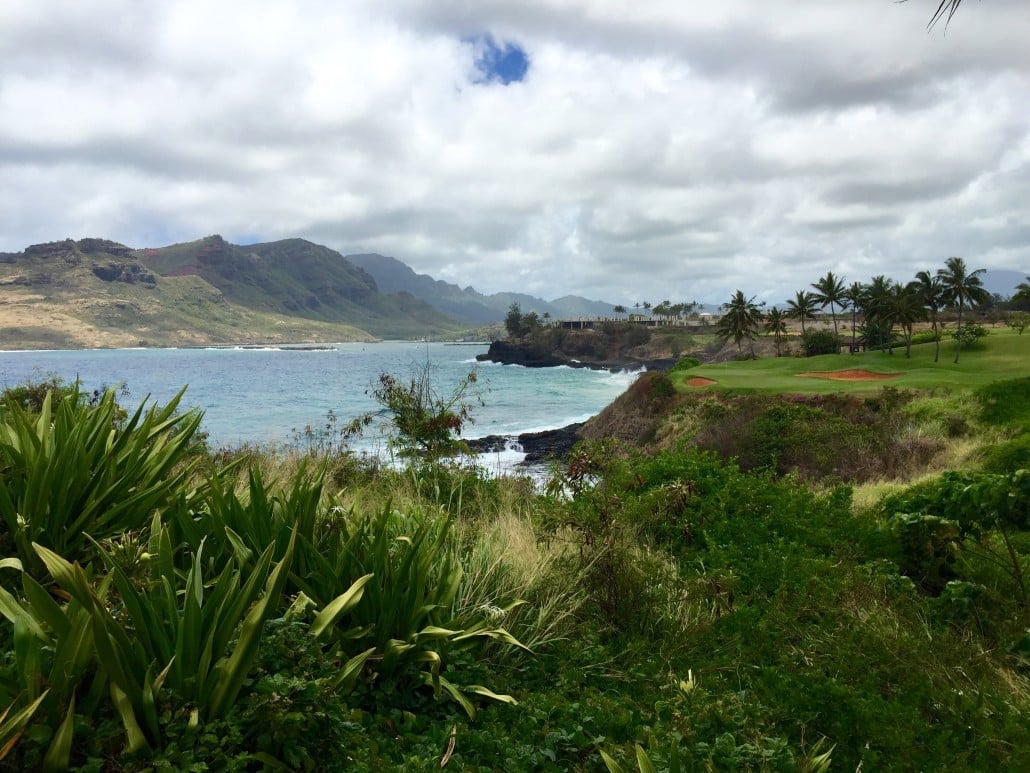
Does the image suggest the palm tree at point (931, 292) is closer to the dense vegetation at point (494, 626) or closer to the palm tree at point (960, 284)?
the palm tree at point (960, 284)

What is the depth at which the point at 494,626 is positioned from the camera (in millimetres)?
4203

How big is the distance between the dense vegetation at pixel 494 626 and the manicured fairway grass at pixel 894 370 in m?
28.4

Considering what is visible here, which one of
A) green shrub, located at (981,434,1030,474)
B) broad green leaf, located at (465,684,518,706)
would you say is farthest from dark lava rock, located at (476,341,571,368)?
broad green leaf, located at (465,684,518,706)

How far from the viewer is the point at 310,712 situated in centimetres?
250

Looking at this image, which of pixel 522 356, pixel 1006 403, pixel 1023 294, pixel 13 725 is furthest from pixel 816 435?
pixel 522 356

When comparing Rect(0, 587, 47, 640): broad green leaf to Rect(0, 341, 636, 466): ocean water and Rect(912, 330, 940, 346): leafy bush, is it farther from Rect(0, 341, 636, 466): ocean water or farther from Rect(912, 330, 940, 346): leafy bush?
Rect(912, 330, 940, 346): leafy bush

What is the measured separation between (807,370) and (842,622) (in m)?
47.3

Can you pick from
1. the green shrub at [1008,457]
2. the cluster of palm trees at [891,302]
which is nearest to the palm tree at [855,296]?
the cluster of palm trees at [891,302]

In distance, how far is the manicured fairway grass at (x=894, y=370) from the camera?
3231 cm

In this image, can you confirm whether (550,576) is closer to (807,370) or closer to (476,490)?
(476,490)

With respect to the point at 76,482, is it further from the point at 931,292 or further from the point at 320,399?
the point at 931,292

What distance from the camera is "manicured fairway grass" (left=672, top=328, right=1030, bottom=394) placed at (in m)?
32.3

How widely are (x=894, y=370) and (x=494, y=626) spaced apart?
47006 mm

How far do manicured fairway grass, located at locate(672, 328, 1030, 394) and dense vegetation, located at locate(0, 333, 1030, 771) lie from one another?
2836 centimetres
